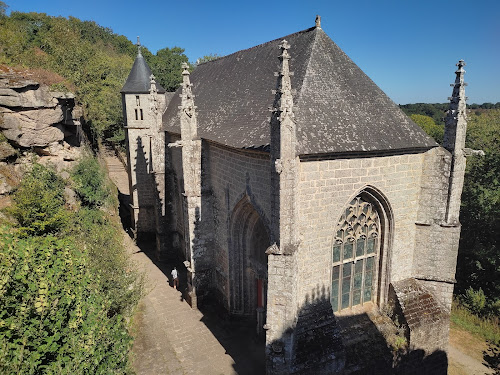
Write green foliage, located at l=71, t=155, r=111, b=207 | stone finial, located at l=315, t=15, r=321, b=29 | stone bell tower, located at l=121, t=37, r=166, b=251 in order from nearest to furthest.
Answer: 1. stone finial, located at l=315, t=15, r=321, b=29
2. green foliage, located at l=71, t=155, r=111, b=207
3. stone bell tower, located at l=121, t=37, r=166, b=251

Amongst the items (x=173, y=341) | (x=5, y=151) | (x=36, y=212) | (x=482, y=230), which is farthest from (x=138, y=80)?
(x=482, y=230)

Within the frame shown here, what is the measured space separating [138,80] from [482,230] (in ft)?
74.0

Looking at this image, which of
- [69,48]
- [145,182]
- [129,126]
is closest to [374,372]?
[145,182]

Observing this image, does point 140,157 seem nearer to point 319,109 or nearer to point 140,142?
point 140,142

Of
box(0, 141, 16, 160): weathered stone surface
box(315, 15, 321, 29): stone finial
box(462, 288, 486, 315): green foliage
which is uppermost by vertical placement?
box(315, 15, 321, 29): stone finial

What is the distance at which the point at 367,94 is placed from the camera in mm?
11289

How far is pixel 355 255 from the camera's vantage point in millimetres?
11141

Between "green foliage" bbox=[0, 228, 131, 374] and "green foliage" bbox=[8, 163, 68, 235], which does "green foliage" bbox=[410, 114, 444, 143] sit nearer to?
"green foliage" bbox=[8, 163, 68, 235]

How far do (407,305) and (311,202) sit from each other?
5.22 meters

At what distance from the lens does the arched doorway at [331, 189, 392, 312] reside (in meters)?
10.7

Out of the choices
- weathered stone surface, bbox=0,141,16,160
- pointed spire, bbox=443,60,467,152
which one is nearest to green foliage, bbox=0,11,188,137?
weathered stone surface, bbox=0,141,16,160

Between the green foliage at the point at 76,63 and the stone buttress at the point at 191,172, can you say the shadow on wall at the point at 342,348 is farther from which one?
the green foliage at the point at 76,63

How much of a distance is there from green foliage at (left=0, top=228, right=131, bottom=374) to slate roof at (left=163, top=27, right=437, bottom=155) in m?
5.98

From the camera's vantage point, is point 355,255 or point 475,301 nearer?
point 355,255
